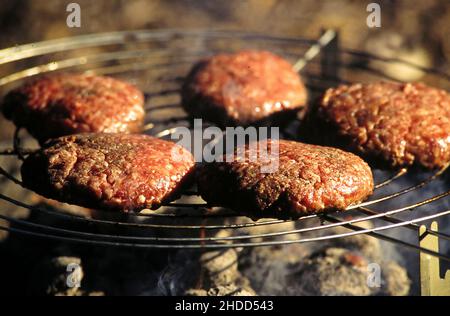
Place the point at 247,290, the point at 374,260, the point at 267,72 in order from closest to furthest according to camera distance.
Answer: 1. the point at 247,290
2. the point at 374,260
3. the point at 267,72

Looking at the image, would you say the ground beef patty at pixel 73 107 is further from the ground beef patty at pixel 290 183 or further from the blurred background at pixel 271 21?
the blurred background at pixel 271 21

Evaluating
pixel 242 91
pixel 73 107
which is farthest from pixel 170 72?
pixel 73 107

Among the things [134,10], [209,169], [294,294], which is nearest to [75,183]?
[209,169]

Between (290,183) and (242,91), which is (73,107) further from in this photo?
(290,183)

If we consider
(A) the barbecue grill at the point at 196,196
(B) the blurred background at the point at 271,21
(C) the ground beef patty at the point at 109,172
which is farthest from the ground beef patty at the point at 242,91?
(B) the blurred background at the point at 271,21

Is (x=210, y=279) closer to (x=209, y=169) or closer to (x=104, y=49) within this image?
(x=209, y=169)

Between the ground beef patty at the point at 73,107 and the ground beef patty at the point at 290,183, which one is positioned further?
the ground beef patty at the point at 73,107
